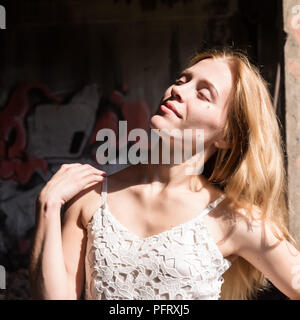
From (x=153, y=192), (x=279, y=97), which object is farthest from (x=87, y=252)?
(x=279, y=97)

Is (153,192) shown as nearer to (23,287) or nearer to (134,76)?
(134,76)

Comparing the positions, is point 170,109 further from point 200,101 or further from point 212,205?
point 212,205

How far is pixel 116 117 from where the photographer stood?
401 centimetres

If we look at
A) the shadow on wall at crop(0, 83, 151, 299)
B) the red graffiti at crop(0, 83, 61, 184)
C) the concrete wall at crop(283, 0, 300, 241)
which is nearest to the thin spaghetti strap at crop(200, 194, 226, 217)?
the concrete wall at crop(283, 0, 300, 241)

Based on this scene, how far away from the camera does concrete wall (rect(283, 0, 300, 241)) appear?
2.19 m

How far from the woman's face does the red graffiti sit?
243 centimetres

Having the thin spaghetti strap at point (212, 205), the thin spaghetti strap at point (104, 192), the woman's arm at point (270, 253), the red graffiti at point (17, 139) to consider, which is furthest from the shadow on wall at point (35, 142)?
the woman's arm at point (270, 253)

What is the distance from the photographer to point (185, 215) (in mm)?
1819

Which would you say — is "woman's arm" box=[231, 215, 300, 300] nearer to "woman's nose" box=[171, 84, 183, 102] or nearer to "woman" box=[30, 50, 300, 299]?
"woman" box=[30, 50, 300, 299]

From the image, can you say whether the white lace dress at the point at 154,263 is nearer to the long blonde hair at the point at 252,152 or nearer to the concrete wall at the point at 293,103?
the long blonde hair at the point at 252,152

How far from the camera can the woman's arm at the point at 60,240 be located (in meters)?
1.72

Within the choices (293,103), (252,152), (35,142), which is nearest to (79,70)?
(35,142)

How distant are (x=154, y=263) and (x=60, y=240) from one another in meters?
0.37
